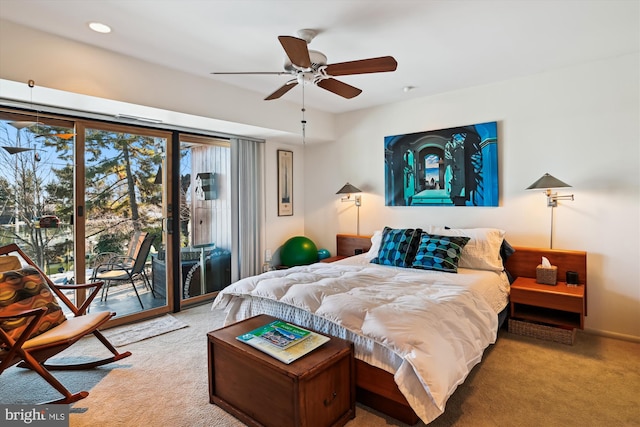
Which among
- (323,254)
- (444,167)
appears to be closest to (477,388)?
(444,167)

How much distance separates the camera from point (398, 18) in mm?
2377

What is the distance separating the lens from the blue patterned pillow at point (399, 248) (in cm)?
346

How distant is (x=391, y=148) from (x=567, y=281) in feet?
7.84

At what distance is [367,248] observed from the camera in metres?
4.57

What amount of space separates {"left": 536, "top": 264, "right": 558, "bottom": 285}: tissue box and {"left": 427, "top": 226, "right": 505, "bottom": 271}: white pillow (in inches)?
12.2

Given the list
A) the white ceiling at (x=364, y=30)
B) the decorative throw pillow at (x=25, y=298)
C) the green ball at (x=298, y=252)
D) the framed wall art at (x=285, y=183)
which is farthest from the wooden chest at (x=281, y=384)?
the framed wall art at (x=285, y=183)

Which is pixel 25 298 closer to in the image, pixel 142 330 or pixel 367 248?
pixel 142 330

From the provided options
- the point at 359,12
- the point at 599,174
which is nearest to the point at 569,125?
the point at 599,174

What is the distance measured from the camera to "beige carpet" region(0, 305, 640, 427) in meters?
2.00

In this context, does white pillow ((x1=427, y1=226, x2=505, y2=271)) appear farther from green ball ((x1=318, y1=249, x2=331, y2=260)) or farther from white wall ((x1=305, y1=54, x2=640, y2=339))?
green ball ((x1=318, y1=249, x2=331, y2=260))

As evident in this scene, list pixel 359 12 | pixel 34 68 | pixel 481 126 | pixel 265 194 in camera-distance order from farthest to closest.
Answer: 1. pixel 265 194
2. pixel 481 126
3. pixel 34 68
4. pixel 359 12

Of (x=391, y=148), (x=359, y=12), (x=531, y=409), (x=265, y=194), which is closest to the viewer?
(x=531, y=409)

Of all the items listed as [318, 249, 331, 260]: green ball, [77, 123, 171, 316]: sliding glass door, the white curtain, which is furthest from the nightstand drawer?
[77, 123, 171, 316]: sliding glass door

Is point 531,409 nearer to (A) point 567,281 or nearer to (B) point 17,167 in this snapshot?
(A) point 567,281
